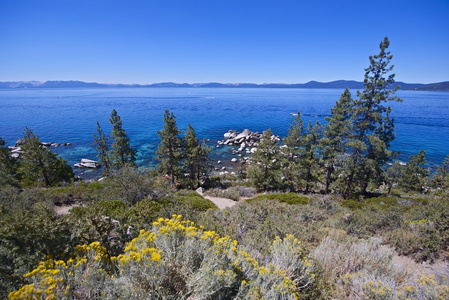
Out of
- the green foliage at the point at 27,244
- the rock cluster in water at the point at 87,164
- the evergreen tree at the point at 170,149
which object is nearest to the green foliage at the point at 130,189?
the green foliage at the point at 27,244

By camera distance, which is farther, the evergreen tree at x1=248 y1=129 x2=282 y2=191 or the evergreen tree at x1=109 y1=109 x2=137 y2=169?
the evergreen tree at x1=109 y1=109 x2=137 y2=169

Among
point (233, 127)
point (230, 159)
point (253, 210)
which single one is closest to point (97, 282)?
point (253, 210)

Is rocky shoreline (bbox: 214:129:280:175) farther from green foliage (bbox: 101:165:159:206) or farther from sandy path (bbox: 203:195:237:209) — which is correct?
green foliage (bbox: 101:165:159:206)

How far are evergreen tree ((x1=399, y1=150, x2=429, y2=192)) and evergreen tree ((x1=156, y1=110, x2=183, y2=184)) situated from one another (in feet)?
98.6

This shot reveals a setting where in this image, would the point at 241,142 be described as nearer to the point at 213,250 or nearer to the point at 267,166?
the point at 267,166

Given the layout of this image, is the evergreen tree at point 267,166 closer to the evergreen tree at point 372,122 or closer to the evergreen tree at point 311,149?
the evergreen tree at point 311,149

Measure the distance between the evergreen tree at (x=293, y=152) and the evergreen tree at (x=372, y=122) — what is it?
4742 mm

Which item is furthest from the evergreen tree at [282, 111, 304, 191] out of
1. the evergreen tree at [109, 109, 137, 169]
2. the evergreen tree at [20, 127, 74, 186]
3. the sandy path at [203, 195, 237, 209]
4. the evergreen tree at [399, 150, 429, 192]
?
the evergreen tree at [20, 127, 74, 186]

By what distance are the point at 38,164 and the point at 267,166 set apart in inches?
1031

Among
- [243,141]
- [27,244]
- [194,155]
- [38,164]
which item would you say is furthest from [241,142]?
[27,244]

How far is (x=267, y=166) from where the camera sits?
74.4 ft

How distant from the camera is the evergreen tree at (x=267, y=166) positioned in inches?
862

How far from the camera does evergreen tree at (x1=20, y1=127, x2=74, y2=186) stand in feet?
74.5

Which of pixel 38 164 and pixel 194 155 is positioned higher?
pixel 194 155
